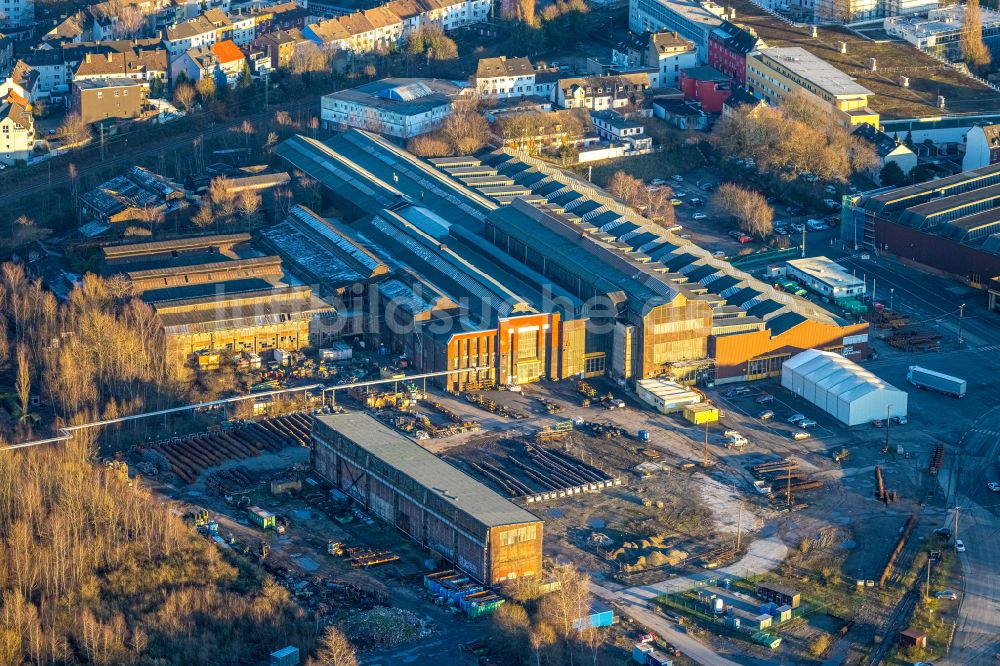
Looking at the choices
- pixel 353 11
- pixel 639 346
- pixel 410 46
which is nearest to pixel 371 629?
pixel 639 346

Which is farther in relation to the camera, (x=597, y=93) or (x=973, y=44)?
(x=973, y=44)

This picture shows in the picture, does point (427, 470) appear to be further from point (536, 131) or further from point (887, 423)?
point (536, 131)

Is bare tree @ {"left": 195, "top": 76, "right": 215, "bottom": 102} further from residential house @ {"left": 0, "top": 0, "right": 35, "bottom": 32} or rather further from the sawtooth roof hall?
residential house @ {"left": 0, "top": 0, "right": 35, "bottom": 32}

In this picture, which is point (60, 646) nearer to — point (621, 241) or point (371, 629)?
point (371, 629)

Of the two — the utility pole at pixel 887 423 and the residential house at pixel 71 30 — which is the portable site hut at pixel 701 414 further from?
the residential house at pixel 71 30

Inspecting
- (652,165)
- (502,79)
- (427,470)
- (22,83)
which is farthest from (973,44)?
(427,470)
